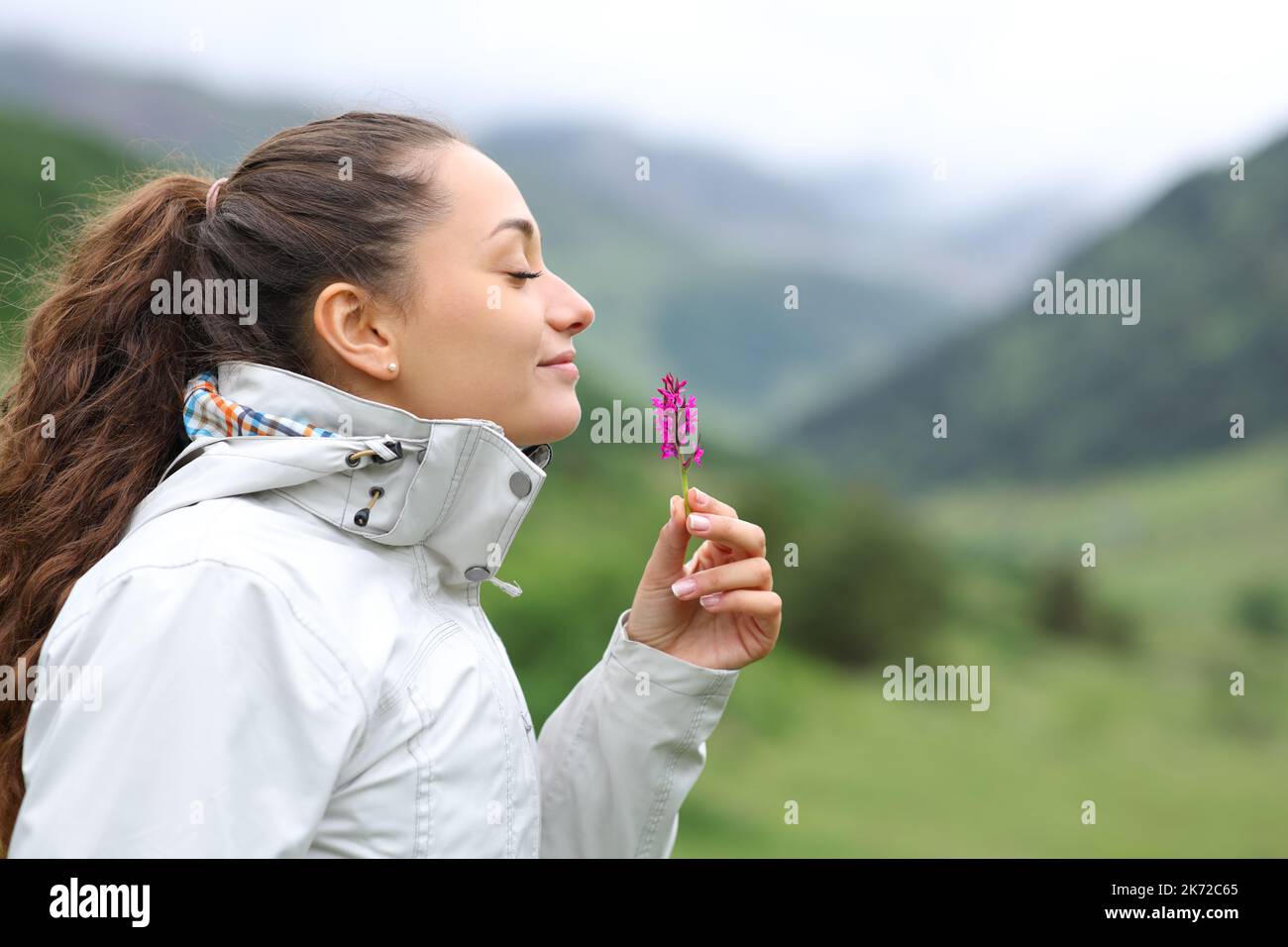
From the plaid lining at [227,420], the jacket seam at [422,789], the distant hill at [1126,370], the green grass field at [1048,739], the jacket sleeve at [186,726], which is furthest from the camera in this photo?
the distant hill at [1126,370]

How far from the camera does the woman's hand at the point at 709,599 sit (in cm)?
238

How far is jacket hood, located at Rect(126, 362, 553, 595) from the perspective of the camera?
80.4 inches

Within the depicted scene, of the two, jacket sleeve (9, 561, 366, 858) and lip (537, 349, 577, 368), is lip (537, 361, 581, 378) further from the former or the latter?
jacket sleeve (9, 561, 366, 858)

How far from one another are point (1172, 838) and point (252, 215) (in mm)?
19193

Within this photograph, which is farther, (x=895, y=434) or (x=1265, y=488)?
(x=895, y=434)

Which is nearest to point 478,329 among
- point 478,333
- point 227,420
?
point 478,333

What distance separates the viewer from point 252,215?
239cm

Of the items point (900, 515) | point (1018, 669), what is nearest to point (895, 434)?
point (1018, 669)

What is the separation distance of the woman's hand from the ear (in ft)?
2.07

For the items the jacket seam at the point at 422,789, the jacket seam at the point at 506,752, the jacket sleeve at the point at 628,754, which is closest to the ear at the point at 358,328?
the jacket seam at the point at 506,752

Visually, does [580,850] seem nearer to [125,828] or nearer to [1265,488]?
[125,828]

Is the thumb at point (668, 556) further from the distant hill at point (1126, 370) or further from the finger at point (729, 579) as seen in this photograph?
the distant hill at point (1126, 370)

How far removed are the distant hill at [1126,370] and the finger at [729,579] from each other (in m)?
47.3

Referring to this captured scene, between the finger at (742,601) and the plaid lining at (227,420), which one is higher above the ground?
the plaid lining at (227,420)
